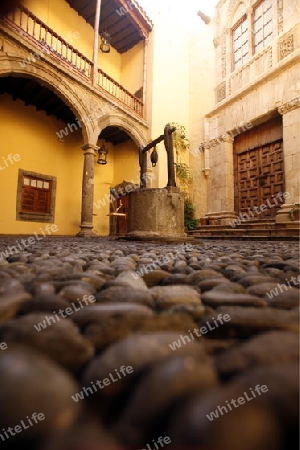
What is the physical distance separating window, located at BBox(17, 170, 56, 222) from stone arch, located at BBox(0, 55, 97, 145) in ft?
7.35

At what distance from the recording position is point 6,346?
39 centimetres

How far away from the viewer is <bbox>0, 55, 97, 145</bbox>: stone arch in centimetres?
565

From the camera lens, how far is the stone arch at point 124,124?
7827 millimetres

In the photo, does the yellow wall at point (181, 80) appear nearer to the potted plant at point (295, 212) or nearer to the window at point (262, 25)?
the window at point (262, 25)

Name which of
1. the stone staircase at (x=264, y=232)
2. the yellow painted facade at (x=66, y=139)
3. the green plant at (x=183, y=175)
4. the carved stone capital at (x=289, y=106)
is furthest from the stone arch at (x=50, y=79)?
the carved stone capital at (x=289, y=106)

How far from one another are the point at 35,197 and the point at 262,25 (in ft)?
29.8

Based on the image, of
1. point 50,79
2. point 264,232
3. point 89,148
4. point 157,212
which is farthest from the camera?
point 89,148

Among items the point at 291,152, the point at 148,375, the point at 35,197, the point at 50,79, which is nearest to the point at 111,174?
the point at 35,197

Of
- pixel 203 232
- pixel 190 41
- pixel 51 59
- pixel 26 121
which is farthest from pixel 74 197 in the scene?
pixel 190 41

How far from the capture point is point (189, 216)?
902cm

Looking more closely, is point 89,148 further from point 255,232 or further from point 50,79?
point 255,232

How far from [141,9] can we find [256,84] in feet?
16.7

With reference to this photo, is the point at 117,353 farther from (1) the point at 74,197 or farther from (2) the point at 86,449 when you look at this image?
(1) the point at 74,197

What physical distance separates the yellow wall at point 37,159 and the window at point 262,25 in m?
6.78
